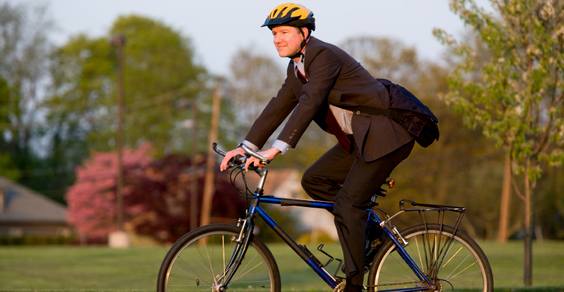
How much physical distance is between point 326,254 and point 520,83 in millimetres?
6575

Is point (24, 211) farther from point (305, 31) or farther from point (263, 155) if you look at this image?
point (263, 155)

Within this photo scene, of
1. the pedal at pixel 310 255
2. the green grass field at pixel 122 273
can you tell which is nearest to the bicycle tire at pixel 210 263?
the pedal at pixel 310 255

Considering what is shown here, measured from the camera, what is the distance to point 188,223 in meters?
51.6

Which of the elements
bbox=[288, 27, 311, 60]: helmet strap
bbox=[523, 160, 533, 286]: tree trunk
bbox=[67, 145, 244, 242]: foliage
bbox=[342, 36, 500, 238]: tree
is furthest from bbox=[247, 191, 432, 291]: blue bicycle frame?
bbox=[67, 145, 244, 242]: foliage

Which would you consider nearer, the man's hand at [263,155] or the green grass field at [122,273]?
the man's hand at [263,155]

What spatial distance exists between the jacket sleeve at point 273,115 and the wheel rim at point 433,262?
101cm

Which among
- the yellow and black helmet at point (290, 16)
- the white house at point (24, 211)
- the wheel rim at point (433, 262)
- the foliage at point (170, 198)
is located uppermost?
the yellow and black helmet at point (290, 16)

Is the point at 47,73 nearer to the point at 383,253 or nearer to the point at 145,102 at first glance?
the point at 145,102

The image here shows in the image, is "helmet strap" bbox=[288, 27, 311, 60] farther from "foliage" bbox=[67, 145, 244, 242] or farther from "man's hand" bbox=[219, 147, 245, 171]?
"foliage" bbox=[67, 145, 244, 242]

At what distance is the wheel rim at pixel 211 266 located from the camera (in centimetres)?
567

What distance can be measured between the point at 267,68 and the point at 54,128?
1527 centimetres

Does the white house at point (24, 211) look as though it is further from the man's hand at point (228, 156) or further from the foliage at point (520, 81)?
the man's hand at point (228, 156)

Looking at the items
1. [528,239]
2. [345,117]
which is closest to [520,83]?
[528,239]

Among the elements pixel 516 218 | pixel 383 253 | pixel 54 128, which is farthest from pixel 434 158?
pixel 383 253
